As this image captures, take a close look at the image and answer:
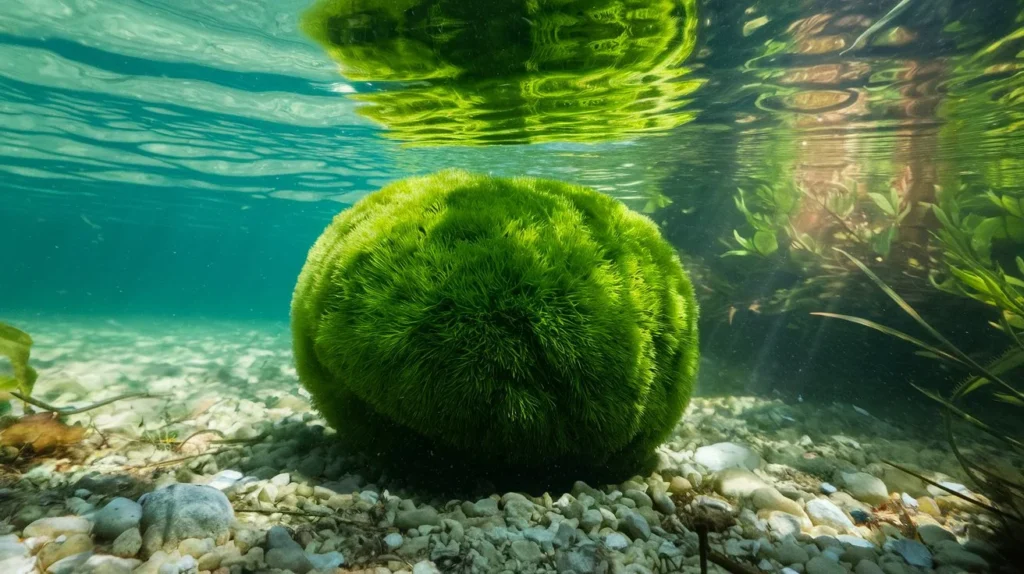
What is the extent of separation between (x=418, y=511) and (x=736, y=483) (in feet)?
7.29

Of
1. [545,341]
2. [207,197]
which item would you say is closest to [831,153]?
[545,341]

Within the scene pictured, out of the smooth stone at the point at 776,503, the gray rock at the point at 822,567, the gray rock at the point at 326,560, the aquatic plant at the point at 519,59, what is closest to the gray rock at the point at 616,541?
the gray rock at the point at 822,567

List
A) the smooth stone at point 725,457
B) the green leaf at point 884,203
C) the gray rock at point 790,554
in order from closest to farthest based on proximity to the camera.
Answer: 1. the gray rock at point 790,554
2. the smooth stone at point 725,457
3. the green leaf at point 884,203

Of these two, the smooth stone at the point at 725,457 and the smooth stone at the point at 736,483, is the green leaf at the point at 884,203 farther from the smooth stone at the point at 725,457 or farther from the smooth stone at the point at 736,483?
the smooth stone at the point at 736,483

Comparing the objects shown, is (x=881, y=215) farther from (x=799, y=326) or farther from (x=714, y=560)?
(x=714, y=560)

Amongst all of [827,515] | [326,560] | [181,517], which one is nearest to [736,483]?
[827,515]

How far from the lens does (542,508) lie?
2770 millimetres

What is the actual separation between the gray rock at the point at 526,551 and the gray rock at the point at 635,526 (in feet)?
1.96

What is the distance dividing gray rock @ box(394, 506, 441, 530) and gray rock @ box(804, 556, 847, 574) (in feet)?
6.00

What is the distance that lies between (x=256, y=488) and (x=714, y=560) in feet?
8.35

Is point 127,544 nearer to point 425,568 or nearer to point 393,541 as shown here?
point 393,541

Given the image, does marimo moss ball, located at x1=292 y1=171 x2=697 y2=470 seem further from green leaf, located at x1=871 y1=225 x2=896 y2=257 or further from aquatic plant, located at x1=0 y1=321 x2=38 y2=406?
green leaf, located at x1=871 y1=225 x2=896 y2=257

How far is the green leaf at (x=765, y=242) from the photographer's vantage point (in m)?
9.20

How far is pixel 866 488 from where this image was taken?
3.49 metres
